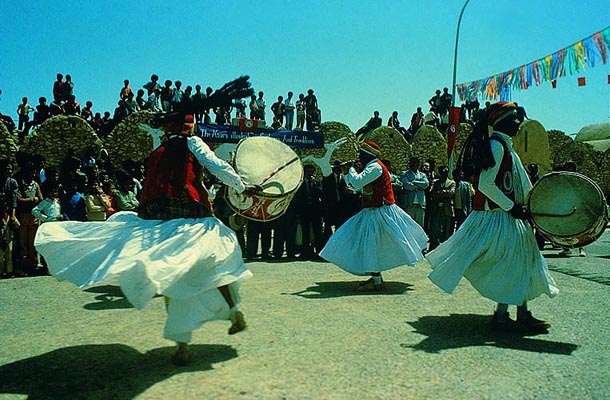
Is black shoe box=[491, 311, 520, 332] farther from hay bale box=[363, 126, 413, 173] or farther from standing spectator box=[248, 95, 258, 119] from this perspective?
hay bale box=[363, 126, 413, 173]

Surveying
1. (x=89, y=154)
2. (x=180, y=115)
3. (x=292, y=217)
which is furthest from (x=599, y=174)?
(x=180, y=115)

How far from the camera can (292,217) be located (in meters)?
11.0

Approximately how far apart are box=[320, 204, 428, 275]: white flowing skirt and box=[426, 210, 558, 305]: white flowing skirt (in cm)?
179

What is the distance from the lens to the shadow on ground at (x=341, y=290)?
6.62 metres

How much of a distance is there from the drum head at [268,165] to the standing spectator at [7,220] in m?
4.76

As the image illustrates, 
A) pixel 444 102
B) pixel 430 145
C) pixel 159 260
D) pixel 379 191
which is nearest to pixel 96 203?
pixel 379 191

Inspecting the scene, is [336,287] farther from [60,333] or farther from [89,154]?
[89,154]

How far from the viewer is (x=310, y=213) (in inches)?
441

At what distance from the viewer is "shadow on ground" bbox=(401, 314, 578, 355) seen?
4.30 meters

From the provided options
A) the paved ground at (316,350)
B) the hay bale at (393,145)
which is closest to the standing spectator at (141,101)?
the hay bale at (393,145)

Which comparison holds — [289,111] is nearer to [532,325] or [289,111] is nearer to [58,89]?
[58,89]

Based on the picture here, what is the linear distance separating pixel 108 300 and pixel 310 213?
5441mm

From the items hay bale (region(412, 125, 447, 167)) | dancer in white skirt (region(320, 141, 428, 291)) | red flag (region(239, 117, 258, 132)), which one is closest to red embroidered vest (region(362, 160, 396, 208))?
dancer in white skirt (region(320, 141, 428, 291))

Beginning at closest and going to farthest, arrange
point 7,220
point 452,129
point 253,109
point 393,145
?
point 7,220 < point 452,129 < point 253,109 < point 393,145
